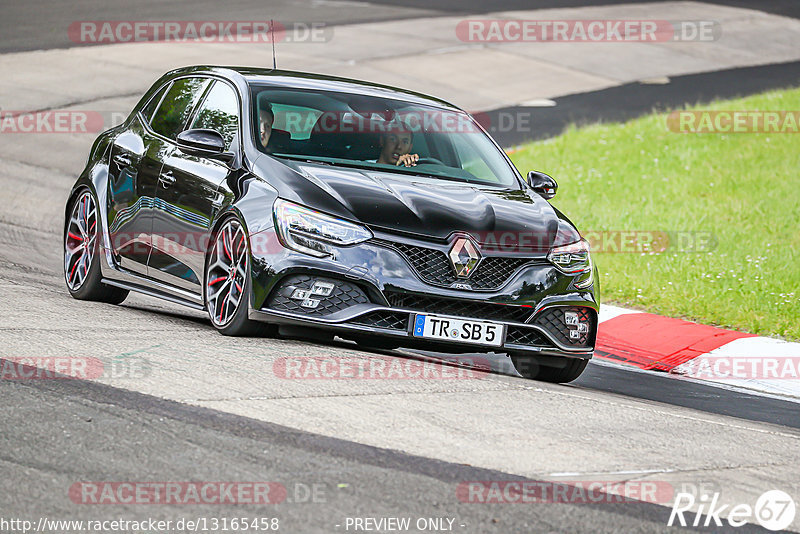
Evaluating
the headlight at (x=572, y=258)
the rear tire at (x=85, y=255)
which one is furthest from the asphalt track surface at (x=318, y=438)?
the headlight at (x=572, y=258)

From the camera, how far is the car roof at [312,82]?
8746 millimetres

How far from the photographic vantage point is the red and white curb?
9453 mm

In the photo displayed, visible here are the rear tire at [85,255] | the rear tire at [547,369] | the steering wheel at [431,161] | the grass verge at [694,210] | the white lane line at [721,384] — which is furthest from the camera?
the grass verge at [694,210]

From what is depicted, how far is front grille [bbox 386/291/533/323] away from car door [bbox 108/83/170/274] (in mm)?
2258

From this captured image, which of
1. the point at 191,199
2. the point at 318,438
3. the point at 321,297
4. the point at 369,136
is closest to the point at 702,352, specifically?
the point at 369,136

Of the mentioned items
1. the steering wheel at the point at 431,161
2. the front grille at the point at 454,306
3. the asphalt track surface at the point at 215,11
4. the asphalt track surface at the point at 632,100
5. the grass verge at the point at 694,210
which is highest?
the steering wheel at the point at 431,161

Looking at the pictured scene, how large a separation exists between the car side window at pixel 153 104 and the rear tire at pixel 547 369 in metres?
3.21

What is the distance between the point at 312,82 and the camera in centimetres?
884

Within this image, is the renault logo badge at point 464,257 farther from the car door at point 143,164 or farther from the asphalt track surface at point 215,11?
the asphalt track surface at point 215,11

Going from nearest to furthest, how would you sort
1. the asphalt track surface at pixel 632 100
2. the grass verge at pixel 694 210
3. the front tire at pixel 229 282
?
the front tire at pixel 229 282
the grass verge at pixel 694 210
the asphalt track surface at pixel 632 100

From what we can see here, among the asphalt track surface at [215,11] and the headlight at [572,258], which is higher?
the headlight at [572,258]

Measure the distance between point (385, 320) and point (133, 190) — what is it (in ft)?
8.39

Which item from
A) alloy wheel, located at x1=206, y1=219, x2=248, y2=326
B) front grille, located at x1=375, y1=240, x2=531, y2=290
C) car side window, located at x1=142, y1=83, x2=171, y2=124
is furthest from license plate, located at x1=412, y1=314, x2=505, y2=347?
car side window, located at x1=142, y1=83, x2=171, y2=124

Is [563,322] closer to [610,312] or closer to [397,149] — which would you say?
[397,149]
